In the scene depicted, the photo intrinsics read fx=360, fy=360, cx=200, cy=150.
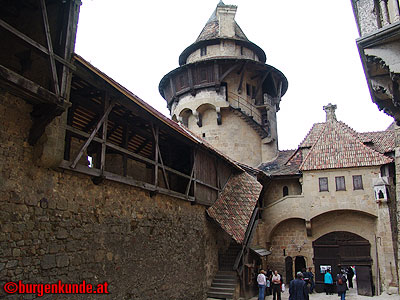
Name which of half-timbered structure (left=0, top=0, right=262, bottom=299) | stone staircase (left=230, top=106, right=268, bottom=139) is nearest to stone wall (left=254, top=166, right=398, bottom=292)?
stone staircase (left=230, top=106, right=268, bottom=139)

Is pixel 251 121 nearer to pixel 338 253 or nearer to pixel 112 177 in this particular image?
pixel 338 253

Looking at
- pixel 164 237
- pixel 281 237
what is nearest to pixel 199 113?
pixel 281 237

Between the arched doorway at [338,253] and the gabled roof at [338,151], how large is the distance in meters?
3.95

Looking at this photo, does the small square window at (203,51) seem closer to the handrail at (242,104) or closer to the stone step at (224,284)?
the handrail at (242,104)

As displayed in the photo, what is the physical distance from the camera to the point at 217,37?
24453mm

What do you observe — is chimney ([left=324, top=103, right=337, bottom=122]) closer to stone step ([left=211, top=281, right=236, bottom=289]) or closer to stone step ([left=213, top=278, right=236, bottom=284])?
stone step ([left=213, top=278, right=236, bottom=284])

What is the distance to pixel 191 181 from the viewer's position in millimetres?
13195

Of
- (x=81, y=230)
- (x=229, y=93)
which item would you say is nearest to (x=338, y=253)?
(x=229, y=93)

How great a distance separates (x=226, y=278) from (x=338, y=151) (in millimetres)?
10918

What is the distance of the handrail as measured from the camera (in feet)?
77.8

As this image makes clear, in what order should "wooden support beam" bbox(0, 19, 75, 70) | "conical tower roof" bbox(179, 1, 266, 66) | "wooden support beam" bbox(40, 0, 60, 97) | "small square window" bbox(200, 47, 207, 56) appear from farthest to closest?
"small square window" bbox(200, 47, 207, 56) < "conical tower roof" bbox(179, 1, 266, 66) < "wooden support beam" bbox(40, 0, 60, 97) < "wooden support beam" bbox(0, 19, 75, 70)

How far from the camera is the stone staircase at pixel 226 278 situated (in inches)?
535

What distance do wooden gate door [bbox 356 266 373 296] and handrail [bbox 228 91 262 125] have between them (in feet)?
36.8

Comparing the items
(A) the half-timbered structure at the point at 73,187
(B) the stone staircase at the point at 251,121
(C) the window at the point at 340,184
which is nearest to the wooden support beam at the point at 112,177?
(A) the half-timbered structure at the point at 73,187
